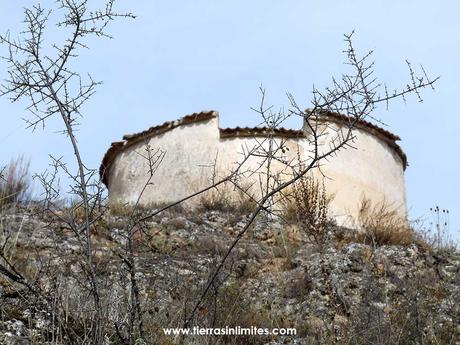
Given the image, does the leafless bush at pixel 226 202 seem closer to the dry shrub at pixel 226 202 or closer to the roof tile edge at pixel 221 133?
the dry shrub at pixel 226 202

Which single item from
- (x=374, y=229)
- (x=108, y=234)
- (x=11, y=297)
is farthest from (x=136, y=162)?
(x=11, y=297)

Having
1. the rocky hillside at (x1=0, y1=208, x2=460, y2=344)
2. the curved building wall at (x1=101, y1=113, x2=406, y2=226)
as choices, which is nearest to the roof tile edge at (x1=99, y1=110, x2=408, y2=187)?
the curved building wall at (x1=101, y1=113, x2=406, y2=226)

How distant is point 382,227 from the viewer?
1287 cm

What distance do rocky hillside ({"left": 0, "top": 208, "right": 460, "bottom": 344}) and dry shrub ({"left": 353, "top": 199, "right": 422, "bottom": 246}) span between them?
18cm

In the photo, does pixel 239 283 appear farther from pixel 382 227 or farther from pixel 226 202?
pixel 226 202

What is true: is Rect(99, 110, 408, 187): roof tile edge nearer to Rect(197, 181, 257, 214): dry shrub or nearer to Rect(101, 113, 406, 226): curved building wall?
Rect(101, 113, 406, 226): curved building wall

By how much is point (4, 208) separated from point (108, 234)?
5.52 ft

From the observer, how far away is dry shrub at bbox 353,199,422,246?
12.5 meters

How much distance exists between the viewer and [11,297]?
614 centimetres

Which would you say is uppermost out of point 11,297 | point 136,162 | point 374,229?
point 136,162

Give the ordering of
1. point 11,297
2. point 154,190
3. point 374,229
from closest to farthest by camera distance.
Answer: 1. point 11,297
2. point 374,229
3. point 154,190

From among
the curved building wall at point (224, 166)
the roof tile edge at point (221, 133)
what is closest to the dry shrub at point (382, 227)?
the curved building wall at point (224, 166)

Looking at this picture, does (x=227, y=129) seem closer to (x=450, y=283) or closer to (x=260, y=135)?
(x=260, y=135)

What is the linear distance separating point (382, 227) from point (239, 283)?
141 inches
